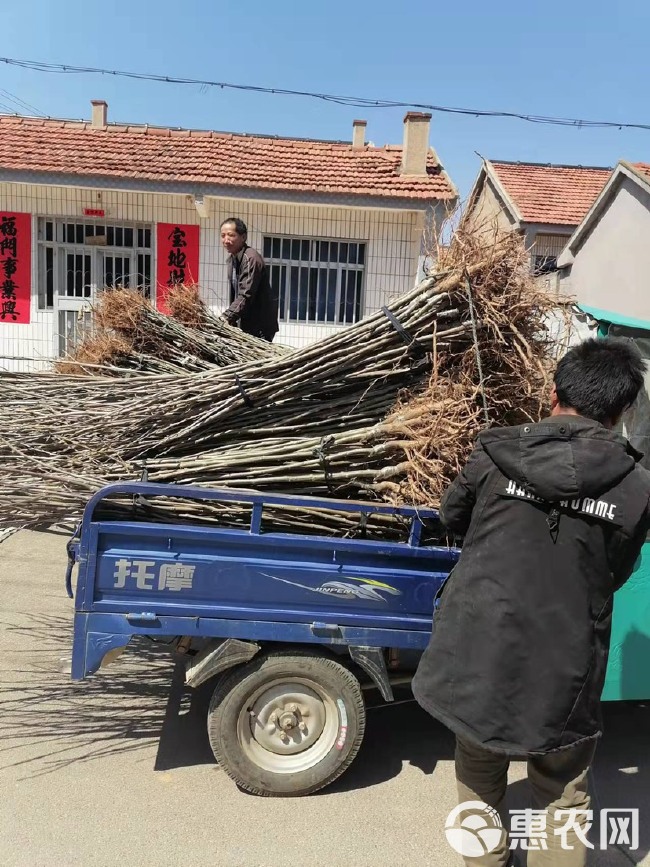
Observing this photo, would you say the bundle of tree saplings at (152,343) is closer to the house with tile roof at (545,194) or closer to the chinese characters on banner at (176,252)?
the chinese characters on banner at (176,252)

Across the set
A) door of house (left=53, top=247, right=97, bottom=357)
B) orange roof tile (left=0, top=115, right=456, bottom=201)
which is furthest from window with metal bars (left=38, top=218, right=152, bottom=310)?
orange roof tile (left=0, top=115, right=456, bottom=201)

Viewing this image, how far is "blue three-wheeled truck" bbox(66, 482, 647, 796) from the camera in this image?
2648 mm

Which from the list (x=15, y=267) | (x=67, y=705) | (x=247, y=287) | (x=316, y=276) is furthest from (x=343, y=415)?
(x=15, y=267)

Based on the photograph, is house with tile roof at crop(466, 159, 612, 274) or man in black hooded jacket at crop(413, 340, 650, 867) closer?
man in black hooded jacket at crop(413, 340, 650, 867)

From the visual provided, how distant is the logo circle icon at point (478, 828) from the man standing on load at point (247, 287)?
3.70 metres

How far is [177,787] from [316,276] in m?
7.95

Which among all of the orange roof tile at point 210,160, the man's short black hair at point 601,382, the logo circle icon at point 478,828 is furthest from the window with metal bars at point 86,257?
the logo circle icon at point 478,828

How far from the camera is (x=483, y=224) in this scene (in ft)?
9.67

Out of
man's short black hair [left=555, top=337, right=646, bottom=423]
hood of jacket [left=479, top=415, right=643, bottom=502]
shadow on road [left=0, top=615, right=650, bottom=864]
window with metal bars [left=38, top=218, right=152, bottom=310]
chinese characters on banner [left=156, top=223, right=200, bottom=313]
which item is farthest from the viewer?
window with metal bars [left=38, top=218, right=152, bottom=310]

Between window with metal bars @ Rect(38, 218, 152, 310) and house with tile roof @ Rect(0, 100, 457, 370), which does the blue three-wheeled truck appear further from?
window with metal bars @ Rect(38, 218, 152, 310)

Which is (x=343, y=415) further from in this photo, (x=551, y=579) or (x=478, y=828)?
(x=478, y=828)

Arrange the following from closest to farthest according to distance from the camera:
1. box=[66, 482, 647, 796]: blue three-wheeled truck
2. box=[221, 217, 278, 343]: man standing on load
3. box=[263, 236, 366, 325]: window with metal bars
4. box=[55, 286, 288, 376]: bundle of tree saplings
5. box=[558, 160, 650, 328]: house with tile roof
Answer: box=[66, 482, 647, 796]: blue three-wheeled truck, box=[55, 286, 288, 376]: bundle of tree saplings, box=[221, 217, 278, 343]: man standing on load, box=[263, 236, 366, 325]: window with metal bars, box=[558, 160, 650, 328]: house with tile roof

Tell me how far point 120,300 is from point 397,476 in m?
2.86

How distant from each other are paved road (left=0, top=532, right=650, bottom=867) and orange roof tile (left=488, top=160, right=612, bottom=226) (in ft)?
46.7
